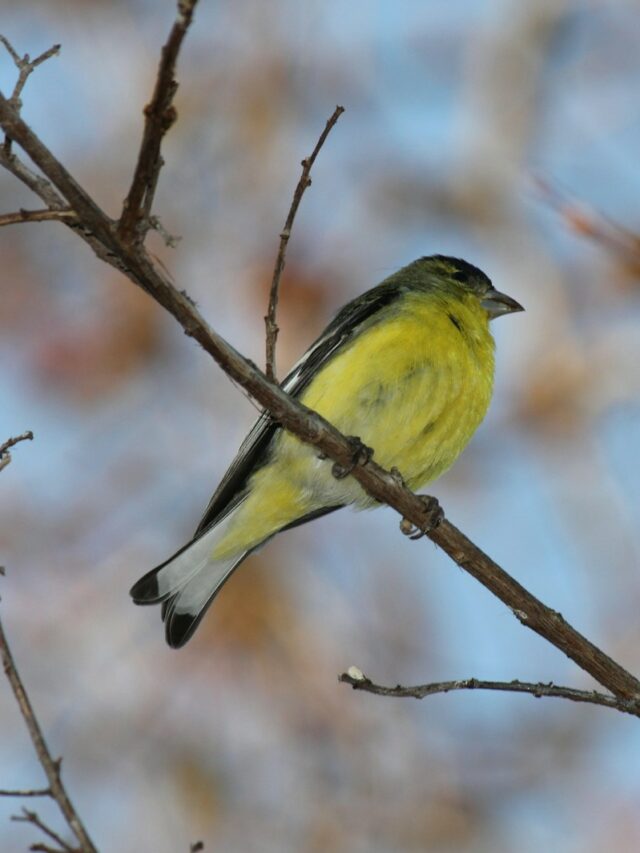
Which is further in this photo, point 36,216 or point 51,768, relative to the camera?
point 36,216

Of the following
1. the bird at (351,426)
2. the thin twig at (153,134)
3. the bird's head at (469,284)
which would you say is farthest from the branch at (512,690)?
the bird's head at (469,284)

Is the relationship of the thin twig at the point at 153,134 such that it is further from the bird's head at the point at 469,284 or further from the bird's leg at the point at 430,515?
the bird's head at the point at 469,284

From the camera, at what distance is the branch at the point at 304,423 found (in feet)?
8.07

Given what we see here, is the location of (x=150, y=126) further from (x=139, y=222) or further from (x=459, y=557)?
(x=459, y=557)

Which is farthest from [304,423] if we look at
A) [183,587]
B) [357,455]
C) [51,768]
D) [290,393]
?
[183,587]

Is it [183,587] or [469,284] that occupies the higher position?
[469,284]

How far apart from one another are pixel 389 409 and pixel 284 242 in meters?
1.49

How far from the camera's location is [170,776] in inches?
272

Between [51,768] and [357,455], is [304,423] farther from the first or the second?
[51,768]

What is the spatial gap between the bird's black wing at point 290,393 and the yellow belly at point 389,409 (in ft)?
0.21

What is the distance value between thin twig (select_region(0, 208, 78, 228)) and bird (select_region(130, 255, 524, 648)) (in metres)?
2.10

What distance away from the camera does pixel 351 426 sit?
4527 millimetres

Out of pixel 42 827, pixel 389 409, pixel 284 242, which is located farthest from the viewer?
pixel 389 409

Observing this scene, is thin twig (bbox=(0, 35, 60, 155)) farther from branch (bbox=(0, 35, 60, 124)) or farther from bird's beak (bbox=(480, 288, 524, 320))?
bird's beak (bbox=(480, 288, 524, 320))
